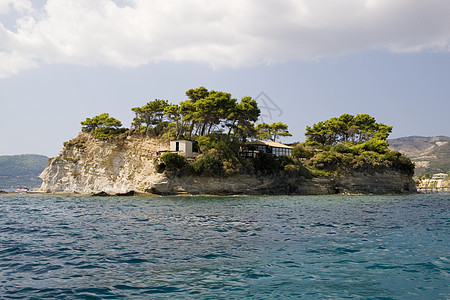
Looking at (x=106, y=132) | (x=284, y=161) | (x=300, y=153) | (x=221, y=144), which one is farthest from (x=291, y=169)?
(x=106, y=132)

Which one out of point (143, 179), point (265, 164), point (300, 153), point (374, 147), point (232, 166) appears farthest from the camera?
point (374, 147)

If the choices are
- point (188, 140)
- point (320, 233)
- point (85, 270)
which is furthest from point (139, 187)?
point (85, 270)

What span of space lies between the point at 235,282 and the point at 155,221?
507 inches

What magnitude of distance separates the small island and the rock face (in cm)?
17

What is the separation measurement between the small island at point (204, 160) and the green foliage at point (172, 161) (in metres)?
0.16

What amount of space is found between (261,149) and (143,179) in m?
22.8

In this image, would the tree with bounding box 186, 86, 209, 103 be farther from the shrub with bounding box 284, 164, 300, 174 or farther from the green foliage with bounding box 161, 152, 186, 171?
the shrub with bounding box 284, 164, 300, 174

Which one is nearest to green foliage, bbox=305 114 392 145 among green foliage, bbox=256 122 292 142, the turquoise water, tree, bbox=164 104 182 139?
green foliage, bbox=256 122 292 142

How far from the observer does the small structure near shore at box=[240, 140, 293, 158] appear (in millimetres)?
64188

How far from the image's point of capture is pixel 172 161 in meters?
55.9

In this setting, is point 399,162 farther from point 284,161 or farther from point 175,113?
point 175,113

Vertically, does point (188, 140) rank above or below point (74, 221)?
above

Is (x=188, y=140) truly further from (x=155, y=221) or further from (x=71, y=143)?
(x=155, y=221)

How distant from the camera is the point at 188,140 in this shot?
61719 mm
